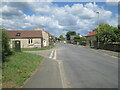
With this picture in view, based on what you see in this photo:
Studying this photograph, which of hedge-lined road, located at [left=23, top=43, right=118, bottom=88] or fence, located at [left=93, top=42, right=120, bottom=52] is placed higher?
fence, located at [left=93, top=42, right=120, bottom=52]

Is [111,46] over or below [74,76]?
over

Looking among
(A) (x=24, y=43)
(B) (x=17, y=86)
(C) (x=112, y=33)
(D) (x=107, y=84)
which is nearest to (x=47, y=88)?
(B) (x=17, y=86)

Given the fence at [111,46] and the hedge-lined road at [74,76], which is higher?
the fence at [111,46]

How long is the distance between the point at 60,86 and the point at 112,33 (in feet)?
89.7

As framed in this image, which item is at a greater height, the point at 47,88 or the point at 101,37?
the point at 101,37

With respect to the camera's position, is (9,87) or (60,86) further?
(60,86)

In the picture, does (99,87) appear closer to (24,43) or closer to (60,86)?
(60,86)

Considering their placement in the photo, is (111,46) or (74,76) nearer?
(74,76)

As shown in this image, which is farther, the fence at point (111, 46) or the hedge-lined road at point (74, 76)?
the fence at point (111, 46)

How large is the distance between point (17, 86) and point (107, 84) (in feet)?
11.6

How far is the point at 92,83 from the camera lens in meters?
6.19

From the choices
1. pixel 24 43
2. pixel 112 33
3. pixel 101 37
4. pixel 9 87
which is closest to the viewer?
pixel 9 87

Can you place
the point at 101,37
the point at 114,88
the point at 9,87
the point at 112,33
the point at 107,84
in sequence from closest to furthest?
1. the point at 9,87
2. the point at 114,88
3. the point at 107,84
4. the point at 112,33
5. the point at 101,37

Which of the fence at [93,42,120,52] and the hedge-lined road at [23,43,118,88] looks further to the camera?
the fence at [93,42,120,52]
